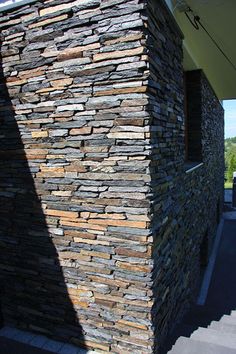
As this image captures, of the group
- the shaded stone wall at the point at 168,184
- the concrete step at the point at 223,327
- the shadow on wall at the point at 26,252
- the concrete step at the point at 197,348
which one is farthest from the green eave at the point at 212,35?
the concrete step at the point at 223,327

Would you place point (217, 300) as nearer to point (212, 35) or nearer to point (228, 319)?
point (228, 319)

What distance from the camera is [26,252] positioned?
12.6 feet

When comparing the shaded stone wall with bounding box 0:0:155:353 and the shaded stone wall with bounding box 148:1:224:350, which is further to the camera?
the shaded stone wall with bounding box 148:1:224:350

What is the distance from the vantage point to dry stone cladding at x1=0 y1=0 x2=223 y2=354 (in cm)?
299

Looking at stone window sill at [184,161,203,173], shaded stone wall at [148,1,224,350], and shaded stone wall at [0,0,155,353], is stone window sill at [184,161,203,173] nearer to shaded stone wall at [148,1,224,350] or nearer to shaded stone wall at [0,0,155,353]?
shaded stone wall at [148,1,224,350]

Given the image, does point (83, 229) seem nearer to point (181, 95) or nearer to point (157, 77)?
point (157, 77)

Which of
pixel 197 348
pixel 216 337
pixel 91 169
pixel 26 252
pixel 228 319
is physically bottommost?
pixel 228 319

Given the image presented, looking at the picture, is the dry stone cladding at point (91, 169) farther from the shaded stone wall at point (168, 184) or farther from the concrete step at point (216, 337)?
the concrete step at point (216, 337)

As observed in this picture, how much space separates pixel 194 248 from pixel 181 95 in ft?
9.08

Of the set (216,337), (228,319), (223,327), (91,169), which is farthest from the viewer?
(228,319)

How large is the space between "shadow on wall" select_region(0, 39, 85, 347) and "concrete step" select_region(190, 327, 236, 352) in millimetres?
1449

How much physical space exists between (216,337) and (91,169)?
251 centimetres

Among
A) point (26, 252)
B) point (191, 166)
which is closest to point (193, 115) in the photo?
point (191, 166)

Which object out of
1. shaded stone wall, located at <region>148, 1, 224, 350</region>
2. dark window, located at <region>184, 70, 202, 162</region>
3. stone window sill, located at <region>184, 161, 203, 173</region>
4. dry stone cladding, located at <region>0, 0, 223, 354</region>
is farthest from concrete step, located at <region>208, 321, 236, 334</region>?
dark window, located at <region>184, 70, 202, 162</region>
